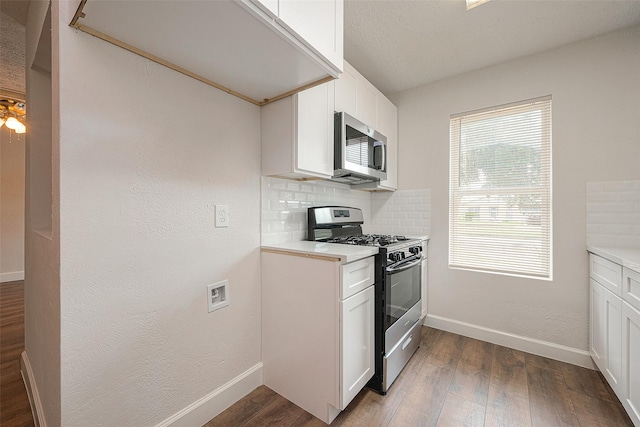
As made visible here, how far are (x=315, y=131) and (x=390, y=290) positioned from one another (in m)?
1.19

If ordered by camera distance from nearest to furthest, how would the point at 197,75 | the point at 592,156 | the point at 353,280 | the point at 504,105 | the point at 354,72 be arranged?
the point at 197,75 < the point at 353,280 < the point at 592,156 < the point at 354,72 < the point at 504,105

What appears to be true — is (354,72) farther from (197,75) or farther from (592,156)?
(592,156)

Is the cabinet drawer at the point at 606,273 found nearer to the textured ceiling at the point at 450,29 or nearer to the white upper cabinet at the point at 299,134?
the textured ceiling at the point at 450,29

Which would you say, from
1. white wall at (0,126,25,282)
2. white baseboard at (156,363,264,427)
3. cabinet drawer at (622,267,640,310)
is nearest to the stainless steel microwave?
white baseboard at (156,363,264,427)

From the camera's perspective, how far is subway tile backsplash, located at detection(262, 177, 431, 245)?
74.6 inches

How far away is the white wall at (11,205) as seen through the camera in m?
4.10

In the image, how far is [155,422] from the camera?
1.27m

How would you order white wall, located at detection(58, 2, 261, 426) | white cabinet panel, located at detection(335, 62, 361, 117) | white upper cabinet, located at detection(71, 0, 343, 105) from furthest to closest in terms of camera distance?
white cabinet panel, located at detection(335, 62, 361, 117), white wall, located at detection(58, 2, 261, 426), white upper cabinet, located at detection(71, 0, 343, 105)

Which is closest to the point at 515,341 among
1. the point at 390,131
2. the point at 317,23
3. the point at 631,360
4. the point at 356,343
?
the point at 631,360

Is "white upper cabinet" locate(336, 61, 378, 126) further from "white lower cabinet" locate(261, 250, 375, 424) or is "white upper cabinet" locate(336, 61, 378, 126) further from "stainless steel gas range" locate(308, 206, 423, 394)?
"white lower cabinet" locate(261, 250, 375, 424)

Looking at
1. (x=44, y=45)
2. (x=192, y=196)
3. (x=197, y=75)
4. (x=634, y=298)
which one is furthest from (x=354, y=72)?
(x=634, y=298)

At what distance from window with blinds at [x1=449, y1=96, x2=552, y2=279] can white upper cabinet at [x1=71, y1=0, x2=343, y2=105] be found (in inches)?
73.8

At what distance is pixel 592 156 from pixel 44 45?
11.9 feet

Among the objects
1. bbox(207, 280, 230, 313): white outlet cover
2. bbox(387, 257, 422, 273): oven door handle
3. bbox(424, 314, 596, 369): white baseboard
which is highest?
bbox(387, 257, 422, 273): oven door handle
